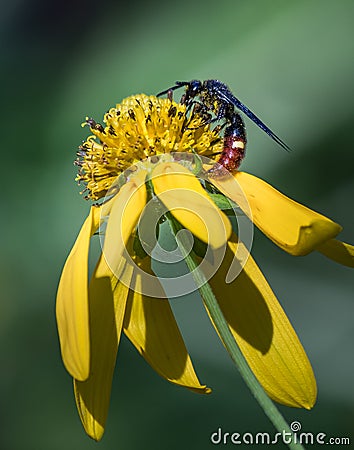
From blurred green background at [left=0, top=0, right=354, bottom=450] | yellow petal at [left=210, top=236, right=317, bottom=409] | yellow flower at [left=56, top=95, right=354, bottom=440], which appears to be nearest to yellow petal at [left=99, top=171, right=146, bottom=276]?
yellow flower at [left=56, top=95, right=354, bottom=440]

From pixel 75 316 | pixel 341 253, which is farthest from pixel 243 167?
pixel 75 316

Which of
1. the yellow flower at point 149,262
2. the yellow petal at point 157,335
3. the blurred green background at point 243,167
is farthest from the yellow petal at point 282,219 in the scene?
the blurred green background at point 243,167

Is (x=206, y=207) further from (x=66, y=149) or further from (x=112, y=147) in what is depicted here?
(x=66, y=149)

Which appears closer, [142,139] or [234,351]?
[234,351]

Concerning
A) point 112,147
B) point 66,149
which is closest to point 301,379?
point 112,147

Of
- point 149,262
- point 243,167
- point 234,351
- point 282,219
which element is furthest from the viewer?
point 243,167

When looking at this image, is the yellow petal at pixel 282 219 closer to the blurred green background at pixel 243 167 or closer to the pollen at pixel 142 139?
the pollen at pixel 142 139

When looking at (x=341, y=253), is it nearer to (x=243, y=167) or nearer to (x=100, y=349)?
(x=100, y=349)

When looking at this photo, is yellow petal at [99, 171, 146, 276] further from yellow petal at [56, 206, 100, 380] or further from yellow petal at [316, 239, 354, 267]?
yellow petal at [316, 239, 354, 267]
